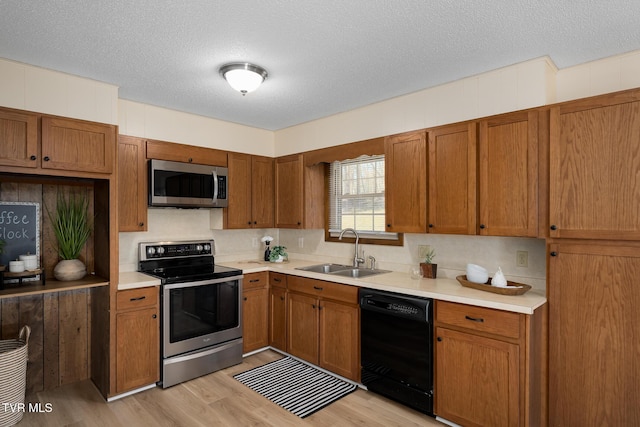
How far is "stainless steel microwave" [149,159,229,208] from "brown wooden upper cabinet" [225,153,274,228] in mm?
129

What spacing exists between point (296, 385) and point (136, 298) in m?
1.50

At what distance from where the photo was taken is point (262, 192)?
4258 millimetres

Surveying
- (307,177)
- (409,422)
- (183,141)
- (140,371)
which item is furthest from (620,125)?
(140,371)

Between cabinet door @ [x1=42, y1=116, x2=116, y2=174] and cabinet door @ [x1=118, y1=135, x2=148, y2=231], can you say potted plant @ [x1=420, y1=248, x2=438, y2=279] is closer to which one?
cabinet door @ [x1=118, y1=135, x2=148, y2=231]

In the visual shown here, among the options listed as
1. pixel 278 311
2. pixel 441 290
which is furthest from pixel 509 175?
pixel 278 311

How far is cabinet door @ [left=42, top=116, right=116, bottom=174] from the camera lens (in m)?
2.57

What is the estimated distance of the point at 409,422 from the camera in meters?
2.53

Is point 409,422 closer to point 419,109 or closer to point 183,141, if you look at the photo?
point 419,109

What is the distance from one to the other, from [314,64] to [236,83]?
22.8 inches

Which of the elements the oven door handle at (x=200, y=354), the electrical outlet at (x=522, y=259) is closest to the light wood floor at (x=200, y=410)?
the oven door handle at (x=200, y=354)

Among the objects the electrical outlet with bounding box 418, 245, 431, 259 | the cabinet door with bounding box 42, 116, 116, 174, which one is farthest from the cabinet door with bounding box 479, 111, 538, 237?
the cabinet door with bounding box 42, 116, 116, 174

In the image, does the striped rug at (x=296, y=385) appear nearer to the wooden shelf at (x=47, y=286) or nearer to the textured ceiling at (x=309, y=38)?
the wooden shelf at (x=47, y=286)

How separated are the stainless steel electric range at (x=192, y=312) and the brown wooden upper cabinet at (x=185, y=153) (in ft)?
2.84

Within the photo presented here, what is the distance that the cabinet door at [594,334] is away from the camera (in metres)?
2.03
